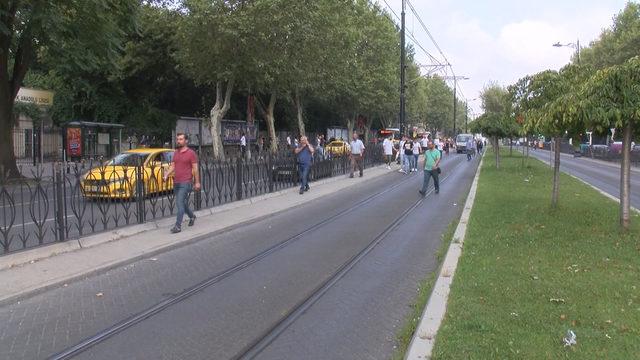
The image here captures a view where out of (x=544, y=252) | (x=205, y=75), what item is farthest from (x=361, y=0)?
(x=544, y=252)

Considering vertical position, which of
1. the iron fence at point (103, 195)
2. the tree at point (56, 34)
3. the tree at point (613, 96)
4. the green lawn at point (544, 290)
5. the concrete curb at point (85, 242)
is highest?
the tree at point (56, 34)

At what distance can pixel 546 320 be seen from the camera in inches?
209

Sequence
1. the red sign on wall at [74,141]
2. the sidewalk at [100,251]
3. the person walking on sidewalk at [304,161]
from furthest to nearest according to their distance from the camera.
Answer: the red sign on wall at [74,141], the person walking on sidewalk at [304,161], the sidewalk at [100,251]

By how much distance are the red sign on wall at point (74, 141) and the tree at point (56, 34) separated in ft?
25.0

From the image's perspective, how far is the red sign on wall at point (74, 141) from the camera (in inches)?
1220

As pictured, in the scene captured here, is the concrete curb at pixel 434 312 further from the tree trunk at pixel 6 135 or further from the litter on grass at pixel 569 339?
the tree trunk at pixel 6 135

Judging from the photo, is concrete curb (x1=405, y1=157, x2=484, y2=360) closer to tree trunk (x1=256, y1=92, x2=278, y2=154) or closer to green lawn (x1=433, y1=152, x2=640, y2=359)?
green lawn (x1=433, y1=152, x2=640, y2=359)

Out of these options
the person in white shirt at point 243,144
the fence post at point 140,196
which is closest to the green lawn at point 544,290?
the fence post at point 140,196

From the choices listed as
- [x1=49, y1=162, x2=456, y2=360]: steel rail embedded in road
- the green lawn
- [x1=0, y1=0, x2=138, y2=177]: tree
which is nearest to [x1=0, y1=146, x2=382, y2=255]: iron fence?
[x1=49, y1=162, x2=456, y2=360]: steel rail embedded in road

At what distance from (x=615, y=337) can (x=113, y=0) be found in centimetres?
1962

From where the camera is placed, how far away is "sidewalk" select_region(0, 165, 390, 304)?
7355mm

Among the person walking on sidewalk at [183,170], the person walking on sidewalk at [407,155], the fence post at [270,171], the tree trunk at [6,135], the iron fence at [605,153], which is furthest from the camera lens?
the iron fence at [605,153]

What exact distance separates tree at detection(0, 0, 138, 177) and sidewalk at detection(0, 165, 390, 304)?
8771mm

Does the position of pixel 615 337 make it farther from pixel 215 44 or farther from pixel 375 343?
pixel 215 44
